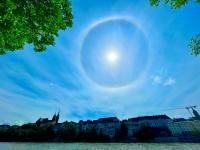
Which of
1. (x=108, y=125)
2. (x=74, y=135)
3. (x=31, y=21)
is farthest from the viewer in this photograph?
(x=108, y=125)

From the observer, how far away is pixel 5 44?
12477 mm

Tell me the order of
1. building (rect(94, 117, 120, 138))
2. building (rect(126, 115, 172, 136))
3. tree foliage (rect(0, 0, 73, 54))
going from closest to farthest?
tree foliage (rect(0, 0, 73, 54))
building (rect(126, 115, 172, 136))
building (rect(94, 117, 120, 138))

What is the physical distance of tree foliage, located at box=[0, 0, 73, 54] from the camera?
35.0ft

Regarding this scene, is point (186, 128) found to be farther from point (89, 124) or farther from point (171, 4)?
point (171, 4)

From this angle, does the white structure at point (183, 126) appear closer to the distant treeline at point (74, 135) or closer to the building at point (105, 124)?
the distant treeline at point (74, 135)

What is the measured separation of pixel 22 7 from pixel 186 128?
16053cm

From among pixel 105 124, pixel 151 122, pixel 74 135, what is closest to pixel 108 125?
pixel 105 124

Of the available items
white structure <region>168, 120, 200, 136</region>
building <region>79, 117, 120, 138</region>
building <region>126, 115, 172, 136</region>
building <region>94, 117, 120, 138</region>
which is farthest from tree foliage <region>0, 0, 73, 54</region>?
white structure <region>168, 120, 200, 136</region>

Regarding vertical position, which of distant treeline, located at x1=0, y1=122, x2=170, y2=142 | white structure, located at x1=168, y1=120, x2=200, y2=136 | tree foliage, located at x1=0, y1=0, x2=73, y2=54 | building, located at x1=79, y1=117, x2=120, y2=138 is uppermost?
building, located at x1=79, y1=117, x2=120, y2=138

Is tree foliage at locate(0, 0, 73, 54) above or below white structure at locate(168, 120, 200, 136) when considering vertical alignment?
below

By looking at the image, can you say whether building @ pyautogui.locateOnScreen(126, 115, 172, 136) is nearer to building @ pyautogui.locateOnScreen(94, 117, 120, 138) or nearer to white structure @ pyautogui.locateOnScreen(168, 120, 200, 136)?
white structure @ pyautogui.locateOnScreen(168, 120, 200, 136)

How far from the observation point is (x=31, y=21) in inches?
490

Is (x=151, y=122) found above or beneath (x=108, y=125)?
beneath

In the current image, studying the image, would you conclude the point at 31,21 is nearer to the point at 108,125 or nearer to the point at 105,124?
the point at 108,125
